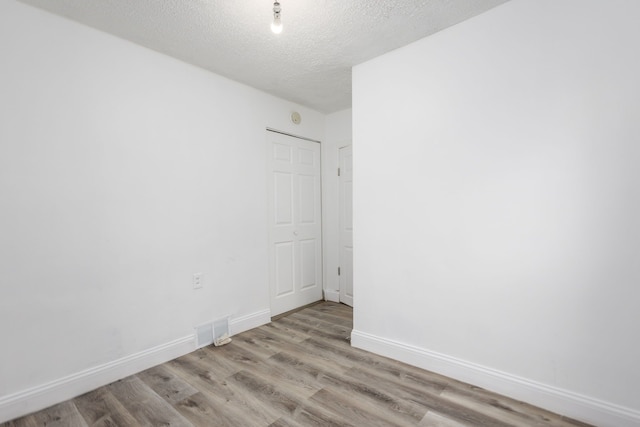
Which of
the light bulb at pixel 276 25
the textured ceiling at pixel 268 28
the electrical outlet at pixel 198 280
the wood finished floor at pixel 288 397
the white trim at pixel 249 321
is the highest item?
the textured ceiling at pixel 268 28

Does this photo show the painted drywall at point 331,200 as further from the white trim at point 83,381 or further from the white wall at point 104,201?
the white trim at point 83,381

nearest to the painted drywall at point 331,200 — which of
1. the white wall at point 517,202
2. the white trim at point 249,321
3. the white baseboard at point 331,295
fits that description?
the white baseboard at point 331,295

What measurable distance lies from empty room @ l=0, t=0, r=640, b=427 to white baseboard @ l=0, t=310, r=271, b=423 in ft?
0.04

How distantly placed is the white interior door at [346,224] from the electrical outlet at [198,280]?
1795 millimetres

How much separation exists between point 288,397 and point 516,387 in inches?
56.8

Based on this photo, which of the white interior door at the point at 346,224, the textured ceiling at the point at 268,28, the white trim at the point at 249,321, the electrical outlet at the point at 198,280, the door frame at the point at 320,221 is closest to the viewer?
the textured ceiling at the point at 268,28

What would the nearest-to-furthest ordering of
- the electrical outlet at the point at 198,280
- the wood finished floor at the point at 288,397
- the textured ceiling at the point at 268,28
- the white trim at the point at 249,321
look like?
the wood finished floor at the point at 288,397
the textured ceiling at the point at 268,28
the electrical outlet at the point at 198,280
the white trim at the point at 249,321

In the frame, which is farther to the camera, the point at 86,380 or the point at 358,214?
the point at 358,214

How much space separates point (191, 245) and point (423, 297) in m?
1.97

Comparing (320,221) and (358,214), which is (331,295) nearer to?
(320,221)

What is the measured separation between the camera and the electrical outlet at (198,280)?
8.41 ft

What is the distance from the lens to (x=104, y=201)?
6.81ft

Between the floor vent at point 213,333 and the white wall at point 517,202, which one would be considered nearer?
the white wall at point 517,202

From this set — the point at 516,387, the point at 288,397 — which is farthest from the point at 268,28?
the point at 516,387
